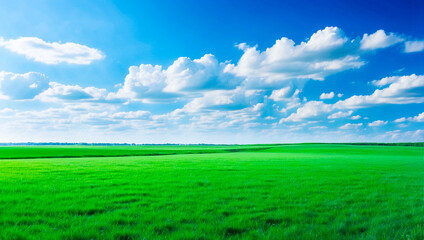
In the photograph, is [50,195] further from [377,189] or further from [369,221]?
[377,189]

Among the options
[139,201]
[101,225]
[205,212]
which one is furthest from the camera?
[139,201]

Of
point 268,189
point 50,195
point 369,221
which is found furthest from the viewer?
point 268,189

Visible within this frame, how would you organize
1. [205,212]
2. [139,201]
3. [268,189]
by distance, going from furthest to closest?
[268,189]
[139,201]
[205,212]

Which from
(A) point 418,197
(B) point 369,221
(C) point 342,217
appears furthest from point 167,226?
(A) point 418,197

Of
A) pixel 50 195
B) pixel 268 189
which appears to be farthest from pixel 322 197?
pixel 50 195

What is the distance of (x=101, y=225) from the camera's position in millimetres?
7082

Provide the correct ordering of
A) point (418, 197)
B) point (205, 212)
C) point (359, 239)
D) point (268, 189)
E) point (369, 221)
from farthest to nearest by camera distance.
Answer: point (268, 189), point (418, 197), point (205, 212), point (369, 221), point (359, 239)

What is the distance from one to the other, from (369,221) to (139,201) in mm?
7511

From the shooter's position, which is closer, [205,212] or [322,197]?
[205,212]

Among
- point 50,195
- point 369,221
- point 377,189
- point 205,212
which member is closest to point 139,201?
point 205,212

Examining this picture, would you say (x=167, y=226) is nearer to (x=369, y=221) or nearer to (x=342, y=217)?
A: (x=342, y=217)

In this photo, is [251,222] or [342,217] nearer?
[251,222]

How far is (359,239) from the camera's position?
21.0 ft

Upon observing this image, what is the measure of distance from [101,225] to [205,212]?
3.00 metres
